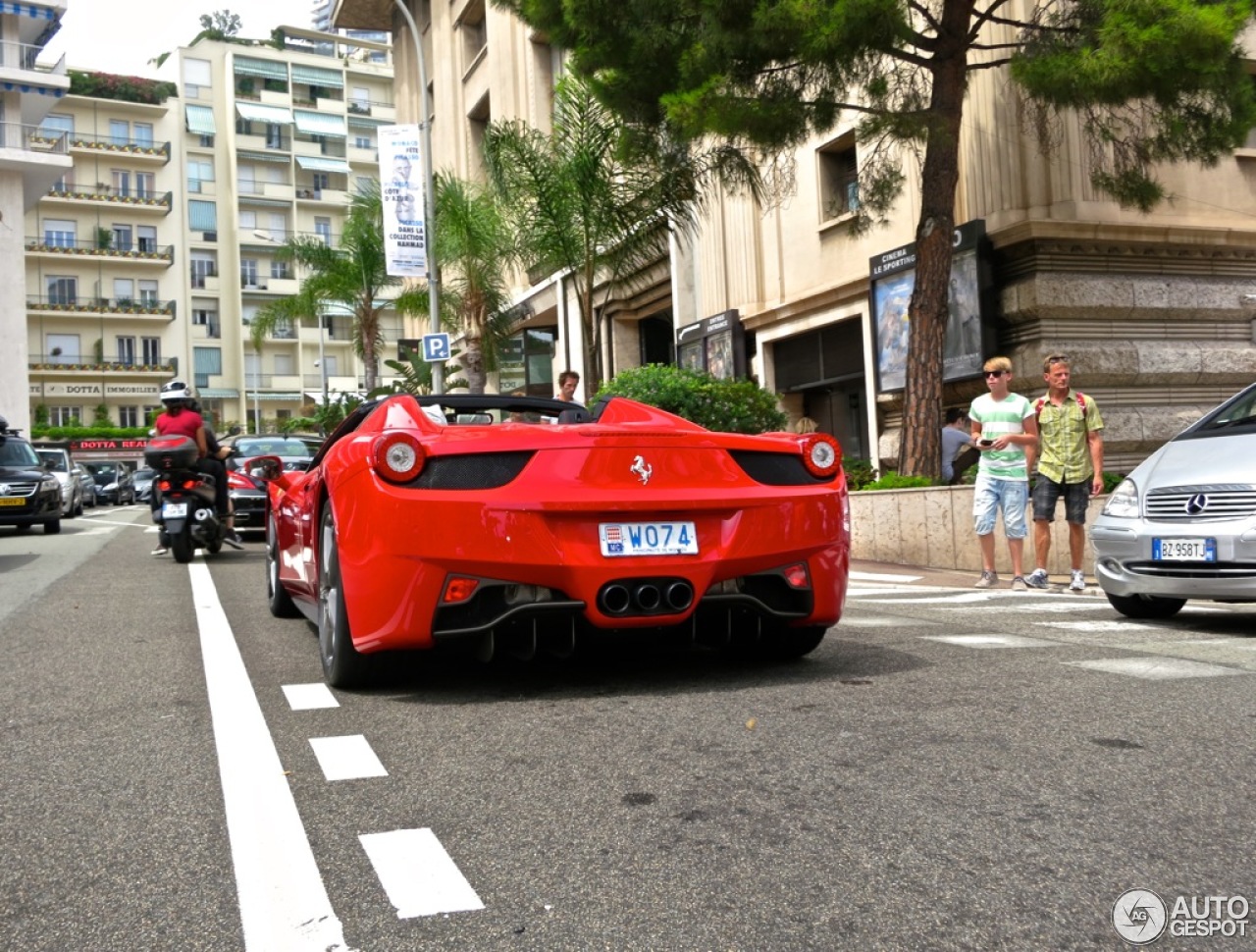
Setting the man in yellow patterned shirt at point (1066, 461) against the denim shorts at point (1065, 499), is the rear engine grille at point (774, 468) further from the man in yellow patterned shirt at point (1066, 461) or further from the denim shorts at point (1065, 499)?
the denim shorts at point (1065, 499)

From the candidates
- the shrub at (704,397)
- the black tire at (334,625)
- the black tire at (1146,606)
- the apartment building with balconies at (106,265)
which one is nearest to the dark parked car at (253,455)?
the shrub at (704,397)

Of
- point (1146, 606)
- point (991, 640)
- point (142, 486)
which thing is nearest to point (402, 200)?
point (1146, 606)

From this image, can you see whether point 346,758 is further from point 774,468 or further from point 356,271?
point 356,271

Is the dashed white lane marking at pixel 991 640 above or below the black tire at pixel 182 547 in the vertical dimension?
below

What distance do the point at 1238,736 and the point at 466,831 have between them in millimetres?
2408

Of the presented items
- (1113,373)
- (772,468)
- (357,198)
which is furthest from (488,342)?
(772,468)

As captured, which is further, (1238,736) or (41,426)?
(41,426)

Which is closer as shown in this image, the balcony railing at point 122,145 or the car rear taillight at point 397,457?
the car rear taillight at point 397,457

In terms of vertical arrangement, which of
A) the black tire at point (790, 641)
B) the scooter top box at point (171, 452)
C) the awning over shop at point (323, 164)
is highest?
the awning over shop at point (323, 164)

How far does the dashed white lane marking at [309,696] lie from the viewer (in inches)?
192

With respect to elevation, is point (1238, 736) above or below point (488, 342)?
below

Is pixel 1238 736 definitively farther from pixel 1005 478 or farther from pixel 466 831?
pixel 1005 478

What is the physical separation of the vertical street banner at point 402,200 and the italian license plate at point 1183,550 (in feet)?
60.6

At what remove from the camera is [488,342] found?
1074 inches
